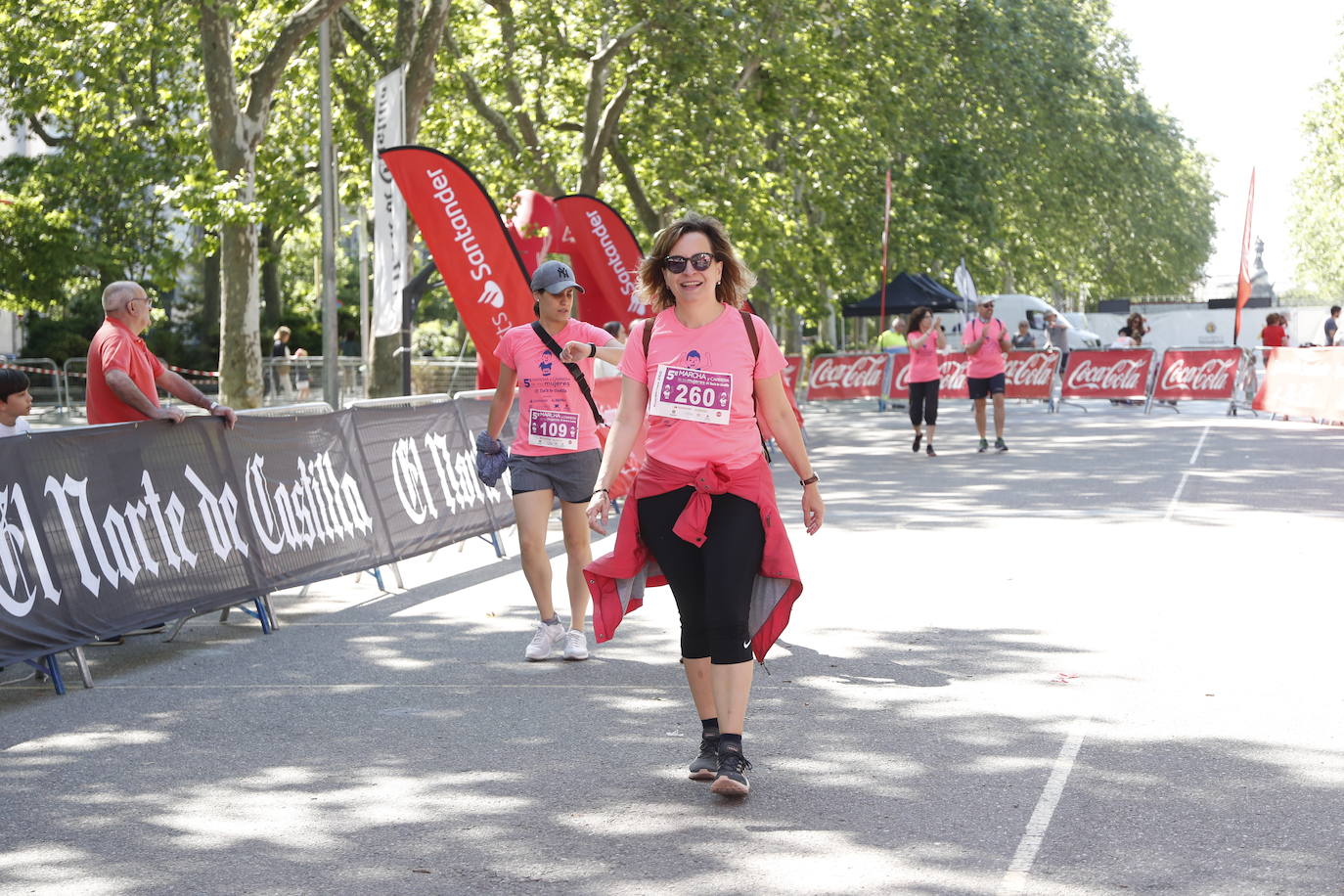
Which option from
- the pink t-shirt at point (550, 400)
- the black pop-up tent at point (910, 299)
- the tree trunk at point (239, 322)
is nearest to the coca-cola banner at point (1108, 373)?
the black pop-up tent at point (910, 299)

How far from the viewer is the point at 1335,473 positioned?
17234mm

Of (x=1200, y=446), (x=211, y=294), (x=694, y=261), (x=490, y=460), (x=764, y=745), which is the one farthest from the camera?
(x=211, y=294)

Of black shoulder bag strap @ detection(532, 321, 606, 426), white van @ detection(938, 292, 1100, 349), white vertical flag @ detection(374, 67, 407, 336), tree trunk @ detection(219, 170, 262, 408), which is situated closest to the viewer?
black shoulder bag strap @ detection(532, 321, 606, 426)

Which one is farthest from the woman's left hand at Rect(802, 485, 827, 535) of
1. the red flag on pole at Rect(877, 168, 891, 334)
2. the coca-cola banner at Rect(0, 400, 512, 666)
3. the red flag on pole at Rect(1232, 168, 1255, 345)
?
the red flag on pole at Rect(877, 168, 891, 334)

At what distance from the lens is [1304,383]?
2647cm

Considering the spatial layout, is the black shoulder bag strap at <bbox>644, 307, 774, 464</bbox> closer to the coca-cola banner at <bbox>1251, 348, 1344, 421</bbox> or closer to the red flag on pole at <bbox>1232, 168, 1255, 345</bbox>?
the coca-cola banner at <bbox>1251, 348, 1344, 421</bbox>

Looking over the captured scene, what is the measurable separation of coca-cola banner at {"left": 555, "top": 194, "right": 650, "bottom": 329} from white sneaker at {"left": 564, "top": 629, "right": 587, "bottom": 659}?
14.8 metres

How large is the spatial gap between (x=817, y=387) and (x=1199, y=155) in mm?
69553

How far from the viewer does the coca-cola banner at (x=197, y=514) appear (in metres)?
7.64

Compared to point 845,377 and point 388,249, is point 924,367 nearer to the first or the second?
point 388,249

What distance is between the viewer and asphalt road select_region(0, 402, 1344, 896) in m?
4.95

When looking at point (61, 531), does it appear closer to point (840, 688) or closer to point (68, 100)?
point (840, 688)

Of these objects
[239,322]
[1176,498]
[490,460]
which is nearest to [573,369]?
[490,460]

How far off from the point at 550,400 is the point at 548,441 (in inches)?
7.6
